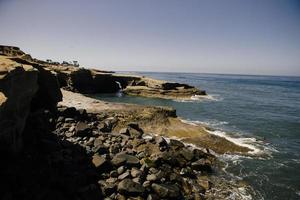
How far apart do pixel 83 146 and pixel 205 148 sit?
11416 millimetres

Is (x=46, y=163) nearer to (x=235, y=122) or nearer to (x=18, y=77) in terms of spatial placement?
(x=18, y=77)

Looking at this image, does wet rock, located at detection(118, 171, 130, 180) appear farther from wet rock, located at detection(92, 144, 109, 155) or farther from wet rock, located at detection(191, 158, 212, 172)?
wet rock, located at detection(191, 158, 212, 172)

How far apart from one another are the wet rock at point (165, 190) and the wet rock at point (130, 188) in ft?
3.04

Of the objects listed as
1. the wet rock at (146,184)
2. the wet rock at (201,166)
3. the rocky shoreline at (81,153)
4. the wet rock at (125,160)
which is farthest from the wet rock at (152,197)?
the wet rock at (201,166)

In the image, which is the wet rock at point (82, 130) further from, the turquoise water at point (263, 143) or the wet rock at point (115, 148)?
the turquoise water at point (263, 143)

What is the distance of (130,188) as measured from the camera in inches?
550

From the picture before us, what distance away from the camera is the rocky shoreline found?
12.1 metres

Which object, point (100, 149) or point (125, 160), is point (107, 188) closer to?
point (125, 160)

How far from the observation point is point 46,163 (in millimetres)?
14016

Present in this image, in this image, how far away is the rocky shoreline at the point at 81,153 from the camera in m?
12.1

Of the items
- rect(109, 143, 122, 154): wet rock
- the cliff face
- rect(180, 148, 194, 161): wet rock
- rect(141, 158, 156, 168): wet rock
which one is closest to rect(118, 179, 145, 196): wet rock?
rect(141, 158, 156, 168): wet rock

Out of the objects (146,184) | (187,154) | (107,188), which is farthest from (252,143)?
(107,188)

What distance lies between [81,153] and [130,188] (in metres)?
4.69

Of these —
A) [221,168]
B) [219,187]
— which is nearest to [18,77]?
[219,187]
